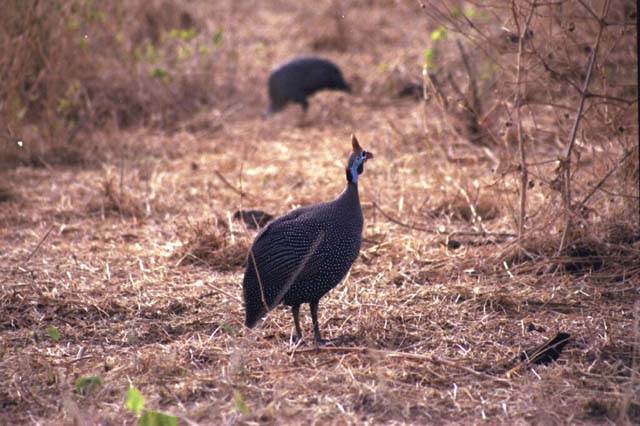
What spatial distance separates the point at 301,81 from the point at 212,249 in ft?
12.6

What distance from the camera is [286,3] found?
40.4 ft

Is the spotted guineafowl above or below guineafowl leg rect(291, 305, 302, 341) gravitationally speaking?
above

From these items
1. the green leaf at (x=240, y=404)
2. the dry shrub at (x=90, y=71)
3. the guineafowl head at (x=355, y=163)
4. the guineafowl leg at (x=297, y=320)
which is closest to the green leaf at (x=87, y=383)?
the green leaf at (x=240, y=404)

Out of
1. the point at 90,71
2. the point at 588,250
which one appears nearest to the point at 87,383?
the point at 588,250

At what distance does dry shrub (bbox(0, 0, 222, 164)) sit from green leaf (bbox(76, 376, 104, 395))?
3015mm

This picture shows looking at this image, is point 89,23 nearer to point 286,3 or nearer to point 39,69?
point 39,69

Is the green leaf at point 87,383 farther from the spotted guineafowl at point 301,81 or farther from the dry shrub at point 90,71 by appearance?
the spotted guineafowl at point 301,81

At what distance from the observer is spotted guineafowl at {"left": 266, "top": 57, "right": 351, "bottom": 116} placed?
8445 millimetres

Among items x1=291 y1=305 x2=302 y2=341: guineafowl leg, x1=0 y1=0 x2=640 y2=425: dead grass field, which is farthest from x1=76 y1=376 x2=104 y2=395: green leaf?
x1=291 y1=305 x2=302 y2=341: guineafowl leg

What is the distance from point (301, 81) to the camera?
8.49 metres

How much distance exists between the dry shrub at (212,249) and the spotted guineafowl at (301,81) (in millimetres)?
3583

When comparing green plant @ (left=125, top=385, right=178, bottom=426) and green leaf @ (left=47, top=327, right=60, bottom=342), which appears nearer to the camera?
green plant @ (left=125, top=385, right=178, bottom=426)

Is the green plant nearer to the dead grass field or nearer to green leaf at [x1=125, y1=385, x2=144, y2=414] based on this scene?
green leaf at [x1=125, y1=385, x2=144, y2=414]

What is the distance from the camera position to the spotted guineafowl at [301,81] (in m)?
8.45
